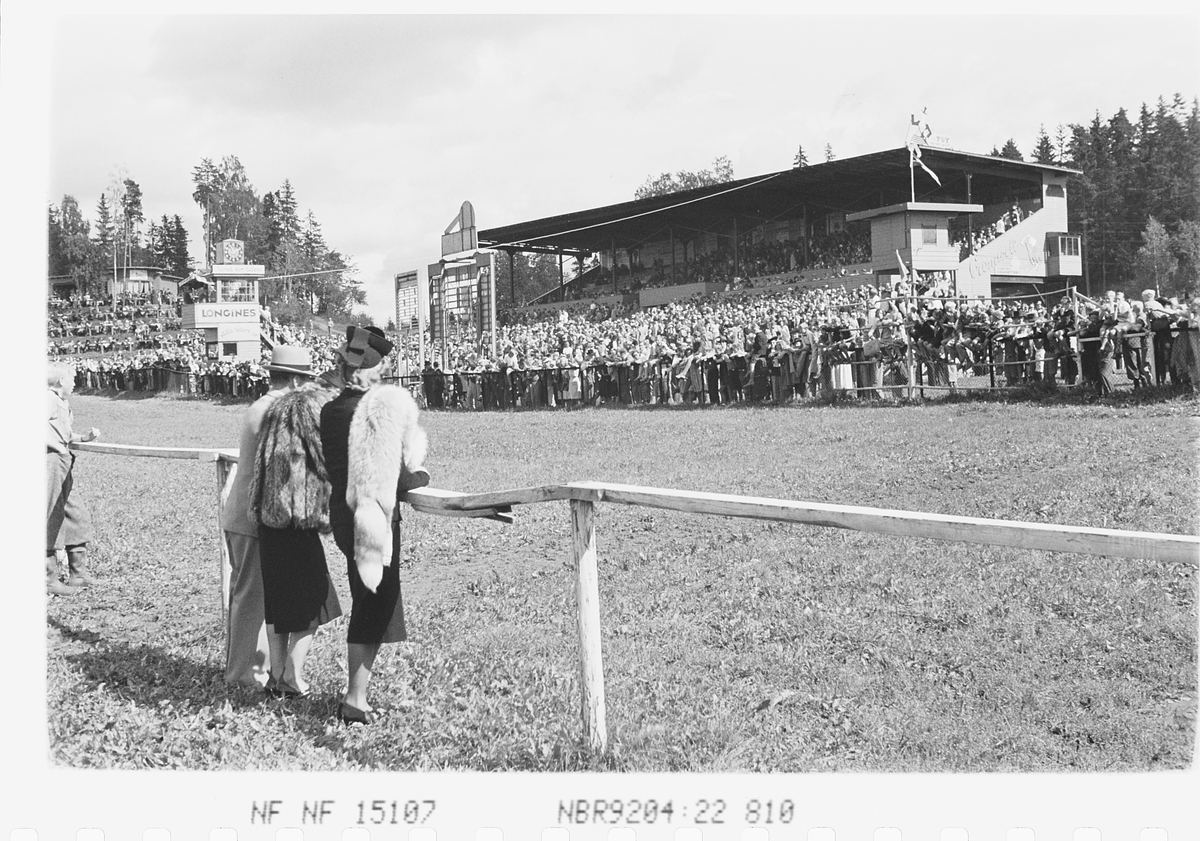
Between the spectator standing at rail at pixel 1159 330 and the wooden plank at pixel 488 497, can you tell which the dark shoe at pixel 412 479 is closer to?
the wooden plank at pixel 488 497

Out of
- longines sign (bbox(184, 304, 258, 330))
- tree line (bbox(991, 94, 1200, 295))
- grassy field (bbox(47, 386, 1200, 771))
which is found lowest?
grassy field (bbox(47, 386, 1200, 771))

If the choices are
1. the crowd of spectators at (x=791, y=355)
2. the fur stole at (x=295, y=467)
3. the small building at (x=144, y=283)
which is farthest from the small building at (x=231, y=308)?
the fur stole at (x=295, y=467)

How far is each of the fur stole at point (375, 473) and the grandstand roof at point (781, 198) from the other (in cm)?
1445

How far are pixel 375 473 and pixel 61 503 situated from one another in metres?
4.98

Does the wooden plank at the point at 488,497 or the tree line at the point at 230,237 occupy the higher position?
the tree line at the point at 230,237

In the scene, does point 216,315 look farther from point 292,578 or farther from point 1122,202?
point 1122,202

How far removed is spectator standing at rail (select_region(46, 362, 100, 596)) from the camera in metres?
7.80

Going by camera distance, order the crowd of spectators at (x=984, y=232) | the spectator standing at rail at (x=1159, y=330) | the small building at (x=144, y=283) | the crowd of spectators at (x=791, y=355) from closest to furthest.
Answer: the spectator standing at rail at (x=1159, y=330), the crowd of spectators at (x=791, y=355), the small building at (x=144, y=283), the crowd of spectators at (x=984, y=232)

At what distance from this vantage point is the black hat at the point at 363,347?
4.40 meters

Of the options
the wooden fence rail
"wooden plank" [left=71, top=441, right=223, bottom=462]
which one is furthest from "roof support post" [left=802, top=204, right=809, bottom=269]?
the wooden fence rail

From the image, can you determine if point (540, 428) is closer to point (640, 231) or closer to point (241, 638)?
point (241, 638)

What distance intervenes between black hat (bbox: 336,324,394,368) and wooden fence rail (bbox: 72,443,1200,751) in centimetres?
57

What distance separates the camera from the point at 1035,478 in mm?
10141

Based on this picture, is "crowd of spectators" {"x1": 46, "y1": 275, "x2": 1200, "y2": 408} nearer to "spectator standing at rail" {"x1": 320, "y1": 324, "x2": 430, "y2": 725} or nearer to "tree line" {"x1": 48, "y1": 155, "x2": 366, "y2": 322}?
"tree line" {"x1": 48, "y1": 155, "x2": 366, "y2": 322}
